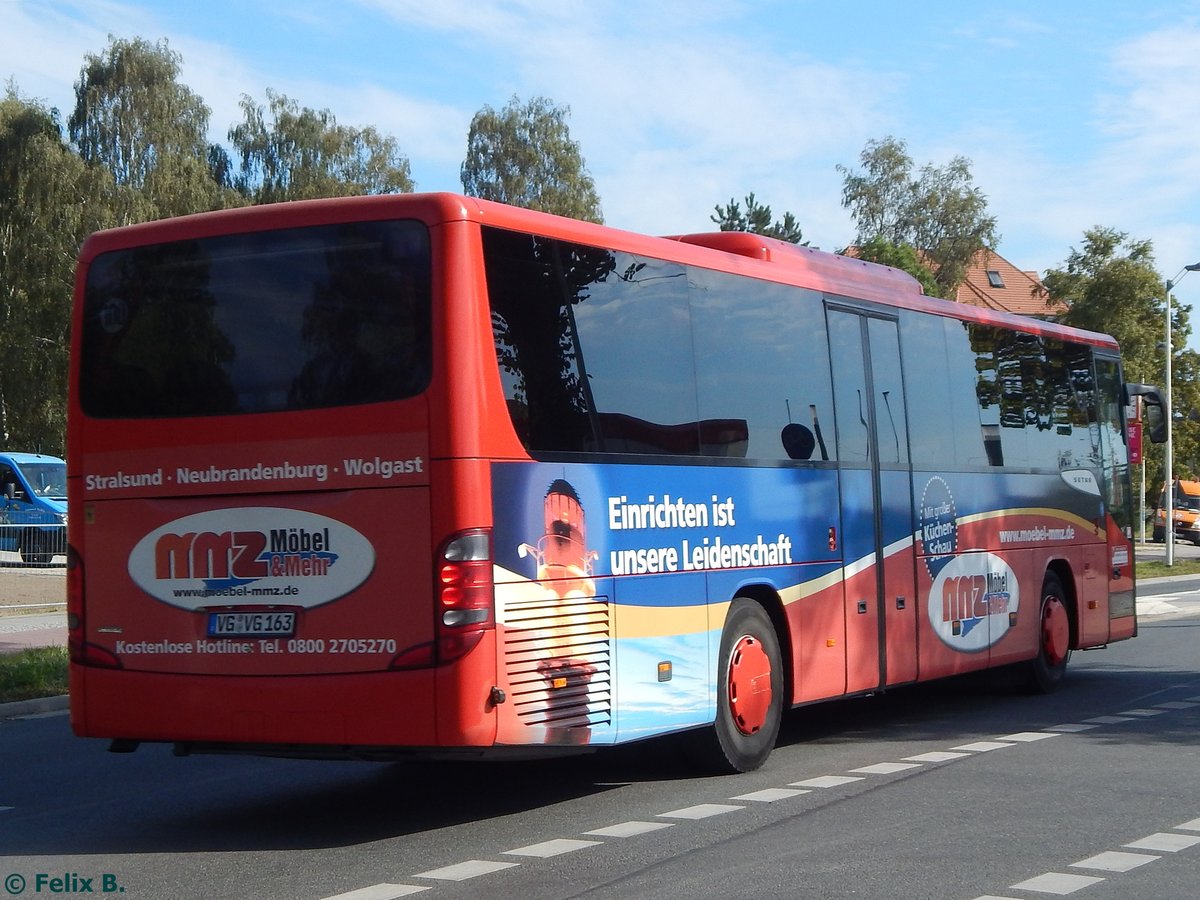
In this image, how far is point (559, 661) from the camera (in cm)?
792

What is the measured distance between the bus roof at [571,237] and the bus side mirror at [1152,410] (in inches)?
157

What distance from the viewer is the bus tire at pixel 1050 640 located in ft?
47.3

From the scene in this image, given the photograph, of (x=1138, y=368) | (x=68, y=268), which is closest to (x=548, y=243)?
(x=1138, y=368)

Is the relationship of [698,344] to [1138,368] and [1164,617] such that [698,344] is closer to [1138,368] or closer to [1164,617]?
[1164,617]

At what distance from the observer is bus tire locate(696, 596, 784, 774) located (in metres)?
9.45

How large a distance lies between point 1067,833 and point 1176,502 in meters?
74.8

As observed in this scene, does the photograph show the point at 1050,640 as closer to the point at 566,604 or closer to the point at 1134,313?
the point at 566,604

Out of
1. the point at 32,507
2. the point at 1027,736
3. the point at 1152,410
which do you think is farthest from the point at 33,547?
the point at 1027,736

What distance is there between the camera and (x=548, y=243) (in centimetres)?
829

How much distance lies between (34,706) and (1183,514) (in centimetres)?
6798

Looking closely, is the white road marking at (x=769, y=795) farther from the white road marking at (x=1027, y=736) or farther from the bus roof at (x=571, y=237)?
the bus roof at (x=571, y=237)

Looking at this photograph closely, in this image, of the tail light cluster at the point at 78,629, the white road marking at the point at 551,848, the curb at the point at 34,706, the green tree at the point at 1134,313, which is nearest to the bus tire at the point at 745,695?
the white road marking at the point at 551,848

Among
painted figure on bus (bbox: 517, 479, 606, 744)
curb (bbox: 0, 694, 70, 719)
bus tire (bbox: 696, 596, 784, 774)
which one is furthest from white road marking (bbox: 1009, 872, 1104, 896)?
curb (bbox: 0, 694, 70, 719)

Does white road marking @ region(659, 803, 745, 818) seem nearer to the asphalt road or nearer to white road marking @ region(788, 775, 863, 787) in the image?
the asphalt road
